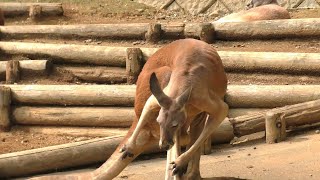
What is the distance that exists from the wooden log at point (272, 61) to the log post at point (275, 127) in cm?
149

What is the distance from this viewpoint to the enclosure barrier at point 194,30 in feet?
35.1

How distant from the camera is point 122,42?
1148 cm

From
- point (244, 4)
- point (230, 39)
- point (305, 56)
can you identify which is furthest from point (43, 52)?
point (244, 4)

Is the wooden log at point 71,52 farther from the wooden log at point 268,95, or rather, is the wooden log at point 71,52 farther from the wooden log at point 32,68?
the wooden log at point 268,95

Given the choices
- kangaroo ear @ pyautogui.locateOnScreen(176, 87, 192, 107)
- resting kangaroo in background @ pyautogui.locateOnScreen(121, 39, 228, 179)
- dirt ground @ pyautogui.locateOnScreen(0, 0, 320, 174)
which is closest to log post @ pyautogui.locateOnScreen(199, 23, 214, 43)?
dirt ground @ pyautogui.locateOnScreen(0, 0, 320, 174)

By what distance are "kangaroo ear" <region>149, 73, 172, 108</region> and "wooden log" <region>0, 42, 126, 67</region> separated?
4.71 m

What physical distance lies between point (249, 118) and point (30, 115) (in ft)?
10.2

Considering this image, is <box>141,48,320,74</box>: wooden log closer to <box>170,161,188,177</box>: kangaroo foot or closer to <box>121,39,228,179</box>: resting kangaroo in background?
<box>121,39,228,179</box>: resting kangaroo in background

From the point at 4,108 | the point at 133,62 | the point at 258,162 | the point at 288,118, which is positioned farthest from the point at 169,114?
the point at 4,108

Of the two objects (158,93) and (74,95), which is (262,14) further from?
(158,93)

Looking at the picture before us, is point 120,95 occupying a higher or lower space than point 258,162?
higher

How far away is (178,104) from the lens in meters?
5.84

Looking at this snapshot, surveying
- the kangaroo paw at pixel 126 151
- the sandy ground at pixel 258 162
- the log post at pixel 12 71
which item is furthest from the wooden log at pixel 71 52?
the kangaroo paw at pixel 126 151

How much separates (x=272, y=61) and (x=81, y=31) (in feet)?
11.2
